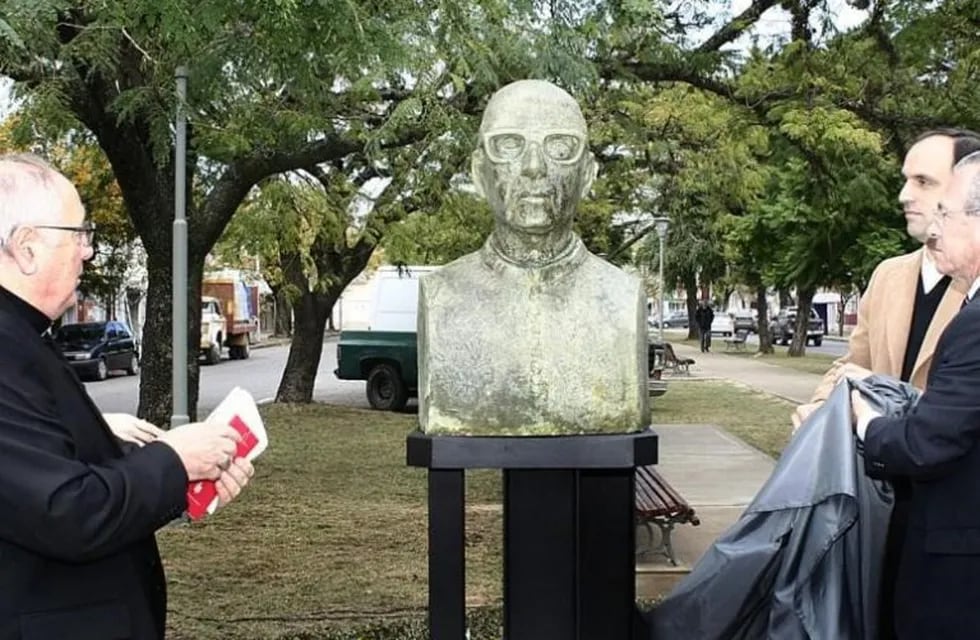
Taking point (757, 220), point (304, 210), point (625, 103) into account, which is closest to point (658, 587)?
point (625, 103)

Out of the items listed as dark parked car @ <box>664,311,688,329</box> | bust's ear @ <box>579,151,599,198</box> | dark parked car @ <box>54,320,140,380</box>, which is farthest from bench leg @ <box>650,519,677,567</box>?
dark parked car @ <box>664,311,688,329</box>

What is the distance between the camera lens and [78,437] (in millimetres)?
2148

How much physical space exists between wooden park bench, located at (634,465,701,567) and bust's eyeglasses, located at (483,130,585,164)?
10.6ft

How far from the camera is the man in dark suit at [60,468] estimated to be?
1964 mm

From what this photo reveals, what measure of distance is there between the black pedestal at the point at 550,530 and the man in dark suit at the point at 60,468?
3.09 feet

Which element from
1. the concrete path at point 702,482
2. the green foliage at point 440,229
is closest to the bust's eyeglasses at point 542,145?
the concrete path at point 702,482

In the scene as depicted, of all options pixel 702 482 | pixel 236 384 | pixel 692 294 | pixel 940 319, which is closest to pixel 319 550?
pixel 702 482

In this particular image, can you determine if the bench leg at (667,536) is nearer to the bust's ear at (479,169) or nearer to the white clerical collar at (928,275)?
the white clerical collar at (928,275)

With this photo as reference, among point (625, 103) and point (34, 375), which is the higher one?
point (625, 103)

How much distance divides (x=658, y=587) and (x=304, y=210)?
7.94 m

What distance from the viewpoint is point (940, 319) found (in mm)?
3000

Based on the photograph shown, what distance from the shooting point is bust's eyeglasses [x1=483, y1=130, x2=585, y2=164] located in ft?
10.1

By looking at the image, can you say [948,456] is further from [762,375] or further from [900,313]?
[762,375]

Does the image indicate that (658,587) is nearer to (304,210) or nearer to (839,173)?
(839,173)
